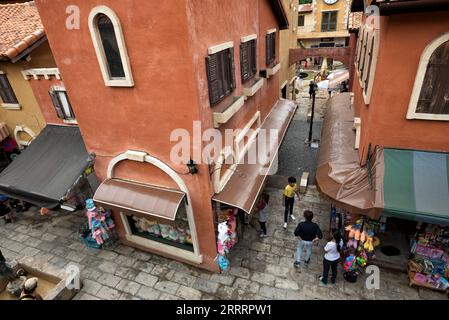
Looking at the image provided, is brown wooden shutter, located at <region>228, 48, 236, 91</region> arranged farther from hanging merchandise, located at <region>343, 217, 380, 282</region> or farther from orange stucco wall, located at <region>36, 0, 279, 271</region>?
hanging merchandise, located at <region>343, 217, 380, 282</region>

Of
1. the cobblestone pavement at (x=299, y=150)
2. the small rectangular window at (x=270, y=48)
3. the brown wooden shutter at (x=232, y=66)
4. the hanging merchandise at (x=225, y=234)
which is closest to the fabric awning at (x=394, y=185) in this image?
the hanging merchandise at (x=225, y=234)

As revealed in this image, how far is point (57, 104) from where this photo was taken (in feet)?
34.8

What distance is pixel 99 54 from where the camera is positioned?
681cm

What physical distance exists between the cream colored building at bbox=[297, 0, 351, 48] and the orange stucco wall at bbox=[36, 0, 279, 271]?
33.4 metres

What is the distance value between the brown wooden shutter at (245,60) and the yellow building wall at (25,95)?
7.67m

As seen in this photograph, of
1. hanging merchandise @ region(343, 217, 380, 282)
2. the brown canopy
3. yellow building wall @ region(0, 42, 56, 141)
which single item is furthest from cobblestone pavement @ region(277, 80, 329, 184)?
yellow building wall @ region(0, 42, 56, 141)

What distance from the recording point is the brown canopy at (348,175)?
678 cm

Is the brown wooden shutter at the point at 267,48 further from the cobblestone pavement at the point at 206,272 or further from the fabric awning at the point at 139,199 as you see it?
the fabric awning at the point at 139,199

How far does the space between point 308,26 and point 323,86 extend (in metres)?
27.8

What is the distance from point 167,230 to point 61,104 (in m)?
6.58

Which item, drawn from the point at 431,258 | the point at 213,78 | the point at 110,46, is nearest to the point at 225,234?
the point at 213,78
